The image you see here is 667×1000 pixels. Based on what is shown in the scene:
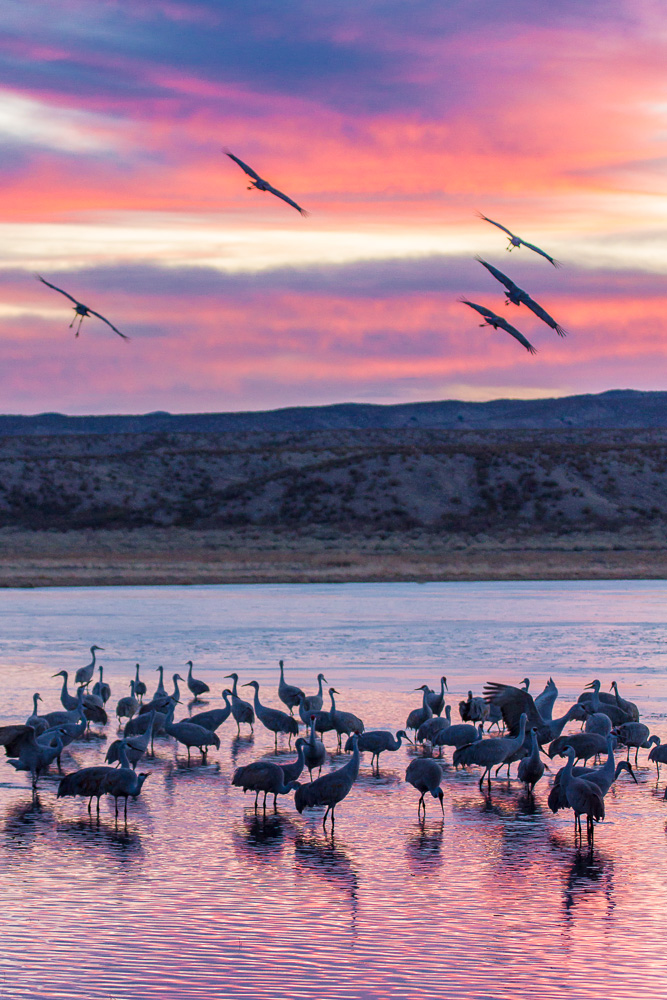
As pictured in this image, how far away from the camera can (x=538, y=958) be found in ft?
27.5

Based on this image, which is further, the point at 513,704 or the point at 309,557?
the point at 309,557

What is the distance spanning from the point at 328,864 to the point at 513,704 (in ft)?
16.1

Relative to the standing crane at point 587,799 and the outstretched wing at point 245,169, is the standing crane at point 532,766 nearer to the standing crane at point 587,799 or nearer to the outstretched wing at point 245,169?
the standing crane at point 587,799

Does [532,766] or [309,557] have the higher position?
[309,557]

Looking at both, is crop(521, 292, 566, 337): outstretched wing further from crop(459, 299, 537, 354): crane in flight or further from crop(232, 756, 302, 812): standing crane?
crop(232, 756, 302, 812): standing crane

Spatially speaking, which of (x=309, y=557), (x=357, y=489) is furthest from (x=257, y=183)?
(x=357, y=489)

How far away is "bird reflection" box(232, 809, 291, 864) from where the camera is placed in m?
11.0

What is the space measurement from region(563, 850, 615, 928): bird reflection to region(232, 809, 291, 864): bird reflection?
7.84 ft

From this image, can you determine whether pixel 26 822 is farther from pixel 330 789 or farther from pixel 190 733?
pixel 190 733

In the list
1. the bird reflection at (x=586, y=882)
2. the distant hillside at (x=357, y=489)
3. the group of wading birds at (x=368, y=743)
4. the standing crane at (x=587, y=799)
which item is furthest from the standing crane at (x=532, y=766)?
the distant hillside at (x=357, y=489)

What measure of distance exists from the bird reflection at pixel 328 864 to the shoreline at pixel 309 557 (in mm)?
37452

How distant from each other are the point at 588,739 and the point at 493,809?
169cm

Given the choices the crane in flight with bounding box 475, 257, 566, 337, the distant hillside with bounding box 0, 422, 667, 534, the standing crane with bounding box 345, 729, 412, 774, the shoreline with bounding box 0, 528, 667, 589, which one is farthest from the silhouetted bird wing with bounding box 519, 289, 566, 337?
the distant hillside with bounding box 0, 422, 667, 534

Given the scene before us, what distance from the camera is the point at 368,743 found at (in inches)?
578
